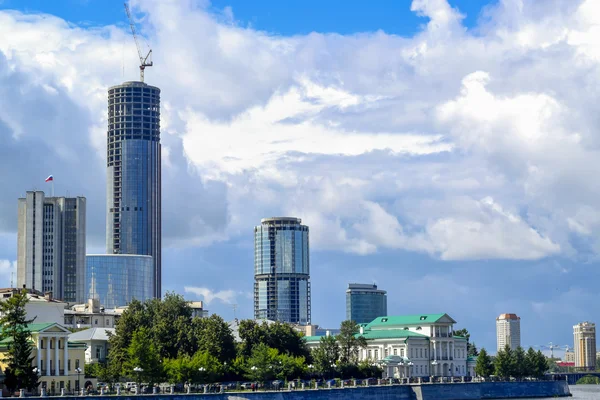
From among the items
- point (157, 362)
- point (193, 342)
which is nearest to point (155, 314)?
point (193, 342)

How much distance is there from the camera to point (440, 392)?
174 metres

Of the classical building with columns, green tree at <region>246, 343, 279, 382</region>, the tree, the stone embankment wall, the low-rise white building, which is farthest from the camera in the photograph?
the low-rise white building

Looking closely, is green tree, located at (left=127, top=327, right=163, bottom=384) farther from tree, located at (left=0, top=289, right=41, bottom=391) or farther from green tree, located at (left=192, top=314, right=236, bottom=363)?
green tree, located at (left=192, top=314, right=236, bottom=363)

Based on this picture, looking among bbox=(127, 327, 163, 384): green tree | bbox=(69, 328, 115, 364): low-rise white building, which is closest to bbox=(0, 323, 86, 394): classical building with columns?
bbox=(127, 327, 163, 384): green tree

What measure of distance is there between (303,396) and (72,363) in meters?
30.2

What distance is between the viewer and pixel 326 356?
187 meters

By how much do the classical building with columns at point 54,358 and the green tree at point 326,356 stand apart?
5419 cm

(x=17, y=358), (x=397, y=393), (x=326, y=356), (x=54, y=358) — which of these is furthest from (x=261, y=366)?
(x=17, y=358)

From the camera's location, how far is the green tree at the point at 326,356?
603 feet

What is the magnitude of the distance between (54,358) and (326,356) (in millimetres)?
63857

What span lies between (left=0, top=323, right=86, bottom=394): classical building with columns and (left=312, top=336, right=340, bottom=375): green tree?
5419cm

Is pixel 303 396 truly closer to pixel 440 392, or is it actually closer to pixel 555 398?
pixel 440 392

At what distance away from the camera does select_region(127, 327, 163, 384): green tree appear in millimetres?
137625

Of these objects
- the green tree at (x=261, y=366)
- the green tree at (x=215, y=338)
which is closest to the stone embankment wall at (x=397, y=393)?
the green tree at (x=261, y=366)
